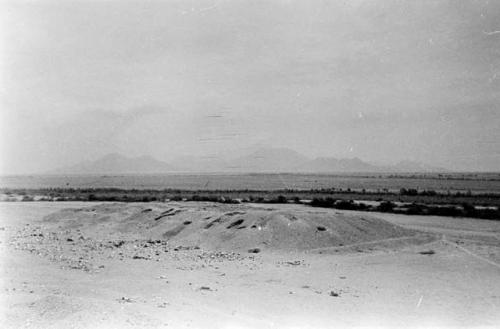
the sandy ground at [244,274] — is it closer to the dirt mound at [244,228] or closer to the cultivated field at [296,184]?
the dirt mound at [244,228]

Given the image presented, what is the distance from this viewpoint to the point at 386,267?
10.9 metres

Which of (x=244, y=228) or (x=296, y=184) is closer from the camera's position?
(x=244, y=228)

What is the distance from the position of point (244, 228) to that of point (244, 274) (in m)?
4.20

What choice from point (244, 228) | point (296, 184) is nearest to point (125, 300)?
point (244, 228)

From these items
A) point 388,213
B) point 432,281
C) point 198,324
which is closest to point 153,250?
point 198,324

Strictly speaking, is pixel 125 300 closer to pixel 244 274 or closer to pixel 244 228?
pixel 244 274

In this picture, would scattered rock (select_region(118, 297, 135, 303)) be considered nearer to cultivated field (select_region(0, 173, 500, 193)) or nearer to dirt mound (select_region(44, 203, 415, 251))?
dirt mound (select_region(44, 203, 415, 251))

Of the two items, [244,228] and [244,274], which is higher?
[244,228]

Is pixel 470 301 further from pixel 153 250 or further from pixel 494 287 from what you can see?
pixel 153 250

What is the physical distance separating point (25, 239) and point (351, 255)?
10296 millimetres

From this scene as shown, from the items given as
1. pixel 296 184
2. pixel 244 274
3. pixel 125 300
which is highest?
pixel 125 300

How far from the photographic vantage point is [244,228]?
14.0m

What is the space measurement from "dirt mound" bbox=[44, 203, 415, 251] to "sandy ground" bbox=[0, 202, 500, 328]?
0.19ft

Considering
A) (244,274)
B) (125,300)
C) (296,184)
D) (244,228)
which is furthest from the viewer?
(296,184)
